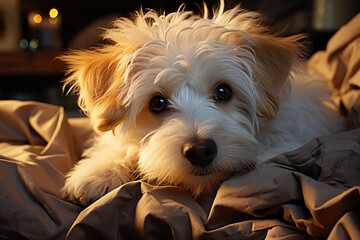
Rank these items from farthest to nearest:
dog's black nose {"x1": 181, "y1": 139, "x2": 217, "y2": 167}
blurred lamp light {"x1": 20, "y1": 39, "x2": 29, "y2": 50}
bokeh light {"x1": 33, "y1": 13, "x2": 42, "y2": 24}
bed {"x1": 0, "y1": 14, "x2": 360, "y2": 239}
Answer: blurred lamp light {"x1": 20, "y1": 39, "x2": 29, "y2": 50}
bokeh light {"x1": 33, "y1": 13, "x2": 42, "y2": 24}
dog's black nose {"x1": 181, "y1": 139, "x2": 217, "y2": 167}
bed {"x1": 0, "y1": 14, "x2": 360, "y2": 239}

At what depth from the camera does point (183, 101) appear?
51.9 inches

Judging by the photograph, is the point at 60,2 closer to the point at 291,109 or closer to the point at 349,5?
the point at 349,5

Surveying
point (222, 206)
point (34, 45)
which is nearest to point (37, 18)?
point (34, 45)

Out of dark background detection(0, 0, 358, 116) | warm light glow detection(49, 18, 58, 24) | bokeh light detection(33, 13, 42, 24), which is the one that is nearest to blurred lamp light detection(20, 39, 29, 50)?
dark background detection(0, 0, 358, 116)

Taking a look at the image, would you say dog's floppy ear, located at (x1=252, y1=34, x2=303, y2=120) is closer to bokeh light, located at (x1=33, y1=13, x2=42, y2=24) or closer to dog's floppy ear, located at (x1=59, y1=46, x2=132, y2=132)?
dog's floppy ear, located at (x1=59, y1=46, x2=132, y2=132)

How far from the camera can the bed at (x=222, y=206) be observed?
89 cm

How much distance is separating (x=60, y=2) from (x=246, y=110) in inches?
153

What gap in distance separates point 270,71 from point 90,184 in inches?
31.4

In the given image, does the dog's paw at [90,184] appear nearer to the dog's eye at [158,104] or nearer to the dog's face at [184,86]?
the dog's face at [184,86]

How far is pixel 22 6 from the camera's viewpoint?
180 inches

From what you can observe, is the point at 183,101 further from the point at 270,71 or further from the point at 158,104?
the point at 270,71

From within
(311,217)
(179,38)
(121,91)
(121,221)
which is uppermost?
(179,38)

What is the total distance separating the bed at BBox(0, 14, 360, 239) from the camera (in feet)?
2.93

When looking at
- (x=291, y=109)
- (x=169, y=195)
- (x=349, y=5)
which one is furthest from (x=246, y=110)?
(x=349, y=5)
